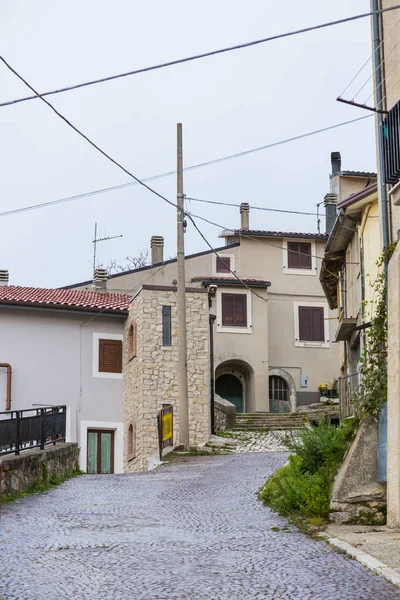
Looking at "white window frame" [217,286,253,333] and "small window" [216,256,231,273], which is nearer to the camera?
"white window frame" [217,286,253,333]

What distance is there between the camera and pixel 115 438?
107 feet

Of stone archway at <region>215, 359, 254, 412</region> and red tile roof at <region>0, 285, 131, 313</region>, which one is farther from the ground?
red tile roof at <region>0, 285, 131, 313</region>

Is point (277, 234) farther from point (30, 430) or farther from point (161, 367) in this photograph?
point (30, 430)

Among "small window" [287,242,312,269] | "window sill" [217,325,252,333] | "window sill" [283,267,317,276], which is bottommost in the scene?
"window sill" [217,325,252,333]

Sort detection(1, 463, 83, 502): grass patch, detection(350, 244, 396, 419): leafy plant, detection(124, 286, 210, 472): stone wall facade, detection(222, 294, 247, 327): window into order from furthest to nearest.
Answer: detection(222, 294, 247, 327): window
detection(124, 286, 210, 472): stone wall facade
detection(1, 463, 83, 502): grass patch
detection(350, 244, 396, 419): leafy plant

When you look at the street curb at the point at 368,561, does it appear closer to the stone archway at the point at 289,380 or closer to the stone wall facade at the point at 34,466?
the stone wall facade at the point at 34,466

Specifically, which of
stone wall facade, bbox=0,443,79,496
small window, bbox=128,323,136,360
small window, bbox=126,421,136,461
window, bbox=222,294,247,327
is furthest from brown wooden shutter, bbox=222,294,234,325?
stone wall facade, bbox=0,443,79,496

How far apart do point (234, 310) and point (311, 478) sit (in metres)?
28.6

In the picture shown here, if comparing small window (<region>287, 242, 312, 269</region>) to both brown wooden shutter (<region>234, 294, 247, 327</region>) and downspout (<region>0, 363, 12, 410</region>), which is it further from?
downspout (<region>0, 363, 12, 410</region>)

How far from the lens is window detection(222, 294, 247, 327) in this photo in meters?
A: 41.2

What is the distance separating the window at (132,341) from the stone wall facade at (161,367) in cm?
52

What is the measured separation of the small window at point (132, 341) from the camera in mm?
31436

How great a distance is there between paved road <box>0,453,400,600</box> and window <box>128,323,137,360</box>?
15.2 meters

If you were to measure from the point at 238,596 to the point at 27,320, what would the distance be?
2560 cm
